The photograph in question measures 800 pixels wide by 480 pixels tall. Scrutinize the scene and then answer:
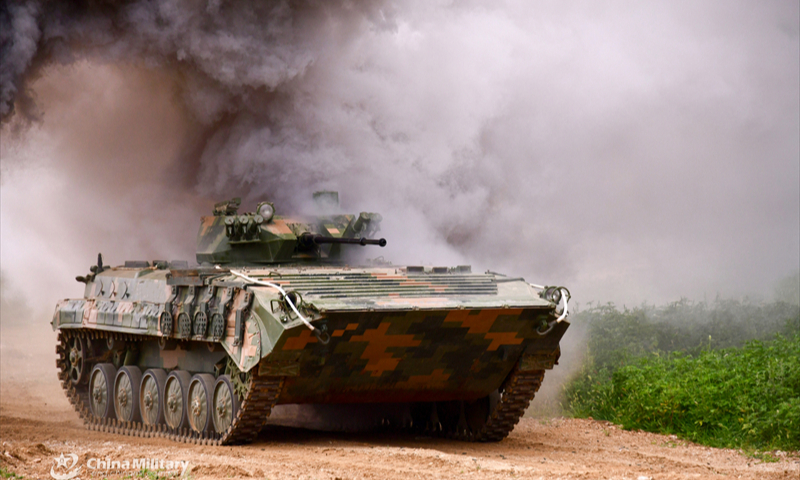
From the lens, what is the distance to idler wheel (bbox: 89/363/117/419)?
49.7 feet

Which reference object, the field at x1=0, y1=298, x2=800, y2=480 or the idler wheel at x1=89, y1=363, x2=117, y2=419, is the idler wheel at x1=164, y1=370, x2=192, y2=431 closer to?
the field at x1=0, y1=298, x2=800, y2=480

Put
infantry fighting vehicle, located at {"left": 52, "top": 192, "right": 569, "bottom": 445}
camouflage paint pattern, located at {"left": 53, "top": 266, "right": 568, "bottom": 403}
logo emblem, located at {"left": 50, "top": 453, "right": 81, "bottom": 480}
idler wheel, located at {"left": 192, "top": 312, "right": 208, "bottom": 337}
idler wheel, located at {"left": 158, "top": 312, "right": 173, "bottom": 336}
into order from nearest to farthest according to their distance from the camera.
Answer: logo emblem, located at {"left": 50, "top": 453, "right": 81, "bottom": 480}
camouflage paint pattern, located at {"left": 53, "top": 266, "right": 568, "bottom": 403}
infantry fighting vehicle, located at {"left": 52, "top": 192, "right": 569, "bottom": 445}
idler wheel, located at {"left": 192, "top": 312, "right": 208, "bottom": 337}
idler wheel, located at {"left": 158, "top": 312, "right": 173, "bottom": 336}

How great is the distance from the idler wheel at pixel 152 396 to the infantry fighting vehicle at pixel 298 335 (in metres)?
0.02

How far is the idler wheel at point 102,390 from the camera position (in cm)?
1515

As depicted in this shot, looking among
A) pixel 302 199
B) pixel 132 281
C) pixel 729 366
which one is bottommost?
pixel 729 366

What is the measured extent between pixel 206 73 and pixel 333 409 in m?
5.51

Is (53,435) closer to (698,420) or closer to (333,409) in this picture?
(333,409)

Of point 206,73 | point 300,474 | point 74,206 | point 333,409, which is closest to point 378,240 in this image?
point 333,409

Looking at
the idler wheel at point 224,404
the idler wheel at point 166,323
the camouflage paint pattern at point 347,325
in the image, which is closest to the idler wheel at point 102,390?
the camouflage paint pattern at point 347,325

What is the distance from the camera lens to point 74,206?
19.5 m

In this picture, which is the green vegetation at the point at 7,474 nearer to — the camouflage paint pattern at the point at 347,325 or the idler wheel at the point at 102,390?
the camouflage paint pattern at the point at 347,325

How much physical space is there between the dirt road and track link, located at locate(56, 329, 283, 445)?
0.22m

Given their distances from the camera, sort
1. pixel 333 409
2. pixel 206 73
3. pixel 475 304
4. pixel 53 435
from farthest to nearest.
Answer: pixel 206 73
pixel 333 409
pixel 53 435
pixel 475 304

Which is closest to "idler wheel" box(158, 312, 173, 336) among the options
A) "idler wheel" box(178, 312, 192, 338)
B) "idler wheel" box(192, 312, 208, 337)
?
"idler wheel" box(178, 312, 192, 338)
